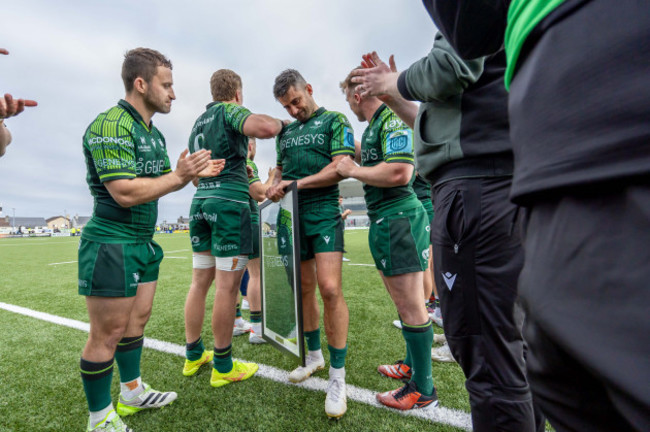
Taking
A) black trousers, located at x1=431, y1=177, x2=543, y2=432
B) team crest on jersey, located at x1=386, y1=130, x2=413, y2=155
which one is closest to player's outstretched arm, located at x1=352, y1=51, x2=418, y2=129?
black trousers, located at x1=431, y1=177, x2=543, y2=432

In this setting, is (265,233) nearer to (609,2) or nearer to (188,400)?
(188,400)

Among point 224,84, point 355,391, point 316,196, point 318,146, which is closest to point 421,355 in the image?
point 355,391

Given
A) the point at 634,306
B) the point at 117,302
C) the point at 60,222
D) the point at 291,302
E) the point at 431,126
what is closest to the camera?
the point at 634,306

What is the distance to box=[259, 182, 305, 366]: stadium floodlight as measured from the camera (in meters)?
2.16

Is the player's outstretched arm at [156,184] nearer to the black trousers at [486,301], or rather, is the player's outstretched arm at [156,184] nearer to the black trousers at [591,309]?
the black trousers at [486,301]

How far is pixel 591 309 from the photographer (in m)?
0.40

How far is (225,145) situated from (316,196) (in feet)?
2.95

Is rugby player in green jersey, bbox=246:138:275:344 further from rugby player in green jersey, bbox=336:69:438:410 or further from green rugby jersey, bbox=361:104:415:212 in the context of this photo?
rugby player in green jersey, bbox=336:69:438:410

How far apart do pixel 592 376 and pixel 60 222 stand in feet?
356

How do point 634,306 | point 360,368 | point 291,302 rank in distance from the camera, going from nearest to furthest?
point 634,306 → point 291,302 → point 360,368

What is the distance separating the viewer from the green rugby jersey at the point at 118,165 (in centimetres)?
185

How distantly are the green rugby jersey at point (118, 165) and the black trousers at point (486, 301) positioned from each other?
72.4 inches

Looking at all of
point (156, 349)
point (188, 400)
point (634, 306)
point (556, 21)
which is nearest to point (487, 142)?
point (556, 21)

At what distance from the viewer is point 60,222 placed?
82938mm
